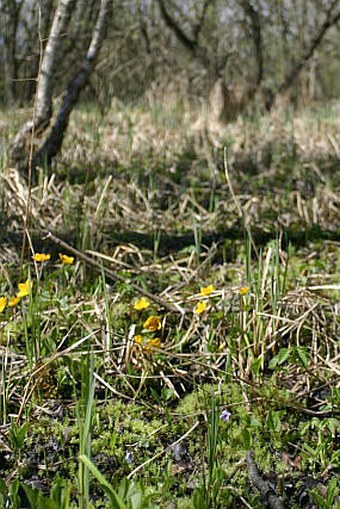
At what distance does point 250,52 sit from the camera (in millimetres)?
10977

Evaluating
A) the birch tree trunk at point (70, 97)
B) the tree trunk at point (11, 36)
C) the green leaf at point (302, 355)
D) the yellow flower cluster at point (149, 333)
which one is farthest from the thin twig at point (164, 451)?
the tree trunk at point (11, 36)

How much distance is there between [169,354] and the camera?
5.53ft

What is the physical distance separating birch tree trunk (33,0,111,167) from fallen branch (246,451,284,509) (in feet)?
8.74

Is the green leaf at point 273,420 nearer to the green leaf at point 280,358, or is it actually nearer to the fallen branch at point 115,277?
the green leaf at point 280,358

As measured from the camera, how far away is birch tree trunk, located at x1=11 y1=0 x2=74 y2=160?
3471mm

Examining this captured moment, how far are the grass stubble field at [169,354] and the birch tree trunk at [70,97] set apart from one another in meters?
0.17

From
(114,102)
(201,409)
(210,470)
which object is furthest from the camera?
(114,102)

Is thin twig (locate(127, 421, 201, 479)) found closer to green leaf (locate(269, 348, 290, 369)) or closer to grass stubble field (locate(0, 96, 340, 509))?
grass stubble field (locate(0, 96, 340, 509))

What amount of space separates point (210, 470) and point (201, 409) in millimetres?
426

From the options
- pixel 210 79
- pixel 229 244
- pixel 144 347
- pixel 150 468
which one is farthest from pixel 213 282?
pixel 210 79

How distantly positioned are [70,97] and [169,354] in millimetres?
2656

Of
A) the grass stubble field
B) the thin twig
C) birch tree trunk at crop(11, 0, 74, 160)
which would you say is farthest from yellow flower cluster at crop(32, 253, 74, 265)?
birch tree trunk at crop(11, 0, 74, 160)

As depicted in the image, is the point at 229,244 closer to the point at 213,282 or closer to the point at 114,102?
the point at 213,282

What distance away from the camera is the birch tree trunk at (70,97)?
388 cm
